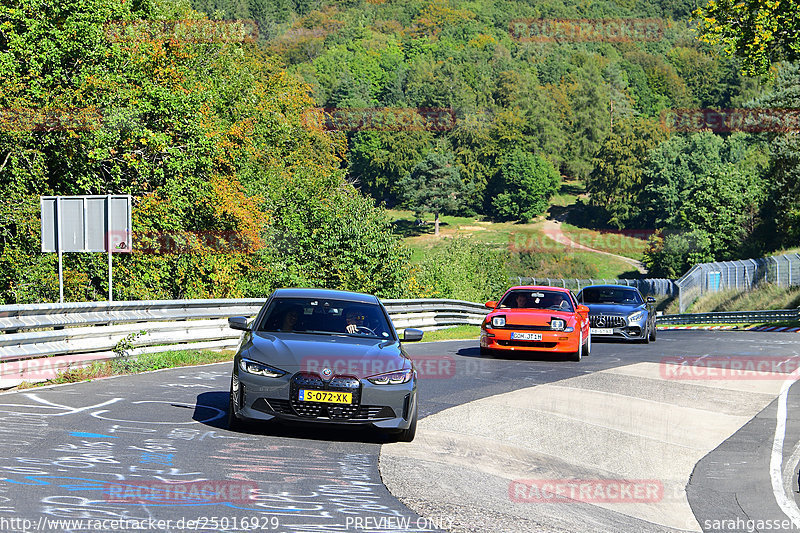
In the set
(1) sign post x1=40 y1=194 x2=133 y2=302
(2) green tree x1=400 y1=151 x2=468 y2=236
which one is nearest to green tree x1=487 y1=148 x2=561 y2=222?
(2) green tree x1=400 y1=151 x2=468 y2=236

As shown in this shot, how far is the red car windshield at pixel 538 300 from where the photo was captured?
766 inches

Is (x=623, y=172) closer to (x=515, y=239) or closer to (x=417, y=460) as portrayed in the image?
(x=515, y=239)

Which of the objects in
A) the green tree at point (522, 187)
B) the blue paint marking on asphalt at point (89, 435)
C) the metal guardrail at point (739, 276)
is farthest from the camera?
the green tree at point (522, 187)

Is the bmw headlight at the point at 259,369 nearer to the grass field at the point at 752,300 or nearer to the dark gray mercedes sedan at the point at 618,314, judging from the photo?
the dark gray mercedes sedan at the point at 618,314

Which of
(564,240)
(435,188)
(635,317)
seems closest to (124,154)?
(635,317)

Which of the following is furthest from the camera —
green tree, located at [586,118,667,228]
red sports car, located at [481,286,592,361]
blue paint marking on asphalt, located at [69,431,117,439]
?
green tree, located at [586,118,667,228]

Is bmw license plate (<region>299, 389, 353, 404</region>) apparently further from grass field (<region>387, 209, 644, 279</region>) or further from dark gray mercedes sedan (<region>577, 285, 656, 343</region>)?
grass field (<region>387, 209, 644, 279</region>)

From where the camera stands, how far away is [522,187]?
14425 cm

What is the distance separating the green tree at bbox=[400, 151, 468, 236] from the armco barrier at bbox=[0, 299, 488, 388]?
116 meters

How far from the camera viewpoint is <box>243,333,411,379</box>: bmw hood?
29.9ft

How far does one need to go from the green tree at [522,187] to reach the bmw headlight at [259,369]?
134 m

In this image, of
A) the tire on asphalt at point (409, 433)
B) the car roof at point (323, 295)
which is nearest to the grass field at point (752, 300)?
the car roof at point (323, 295)

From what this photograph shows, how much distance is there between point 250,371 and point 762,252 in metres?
88.3

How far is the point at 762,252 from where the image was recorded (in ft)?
297
